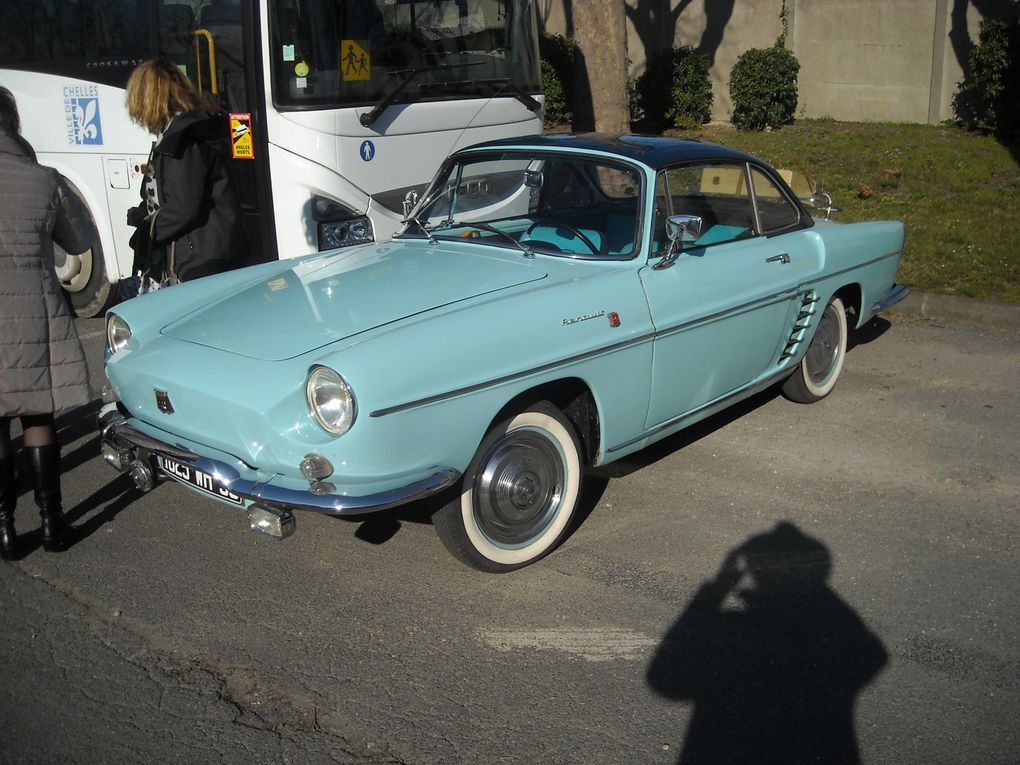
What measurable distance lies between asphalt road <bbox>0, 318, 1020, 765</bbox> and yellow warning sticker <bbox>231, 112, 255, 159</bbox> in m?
2.46

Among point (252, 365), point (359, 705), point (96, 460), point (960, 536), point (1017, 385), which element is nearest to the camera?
point (359, 705)

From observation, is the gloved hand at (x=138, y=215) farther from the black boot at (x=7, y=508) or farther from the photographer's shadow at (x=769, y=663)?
the photographer's shadow at (x=769, y=663)

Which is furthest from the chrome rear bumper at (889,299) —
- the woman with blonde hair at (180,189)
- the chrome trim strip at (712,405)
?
the woman with blonde hair at (180,189)

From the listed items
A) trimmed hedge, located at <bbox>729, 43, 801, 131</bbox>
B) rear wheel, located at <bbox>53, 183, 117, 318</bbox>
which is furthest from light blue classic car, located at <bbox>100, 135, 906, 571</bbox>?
trimmed hedge, located at <bbox>729, 43, 801, 131</bbox>

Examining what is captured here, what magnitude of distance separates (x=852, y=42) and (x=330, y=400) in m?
13.9

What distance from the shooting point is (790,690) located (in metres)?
3.42

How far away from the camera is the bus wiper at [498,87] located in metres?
7.36

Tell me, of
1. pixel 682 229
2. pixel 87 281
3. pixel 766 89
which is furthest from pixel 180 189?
pixel 766 89

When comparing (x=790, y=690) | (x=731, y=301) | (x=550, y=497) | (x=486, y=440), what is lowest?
(x=790, y=690)

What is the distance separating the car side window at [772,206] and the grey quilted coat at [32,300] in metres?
3.41

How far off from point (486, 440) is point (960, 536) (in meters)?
2.17

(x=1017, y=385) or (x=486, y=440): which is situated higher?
(x=486, y=440)

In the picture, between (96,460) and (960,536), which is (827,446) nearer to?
(960,536)

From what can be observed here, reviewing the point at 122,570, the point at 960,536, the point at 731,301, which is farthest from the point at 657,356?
the point at 122,570
